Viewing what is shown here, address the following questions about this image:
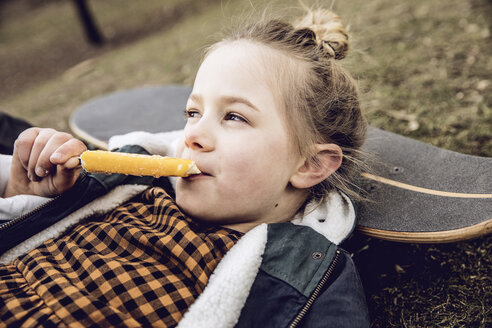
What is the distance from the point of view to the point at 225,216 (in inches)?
59.8

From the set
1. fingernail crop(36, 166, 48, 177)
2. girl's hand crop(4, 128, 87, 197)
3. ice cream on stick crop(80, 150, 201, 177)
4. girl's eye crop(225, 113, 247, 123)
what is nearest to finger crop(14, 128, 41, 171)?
girl's hand crop(4, 128, 87, 197)

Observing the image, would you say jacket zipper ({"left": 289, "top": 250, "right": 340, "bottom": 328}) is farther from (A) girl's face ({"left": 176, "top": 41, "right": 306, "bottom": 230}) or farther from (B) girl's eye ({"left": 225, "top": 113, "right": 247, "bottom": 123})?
(B) girl's eye ({"left": 225, "top": 113, "right": 247, "bottom": 123})

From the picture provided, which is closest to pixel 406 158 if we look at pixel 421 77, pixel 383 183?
pixel 383 183

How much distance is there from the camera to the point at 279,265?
4.66 ft

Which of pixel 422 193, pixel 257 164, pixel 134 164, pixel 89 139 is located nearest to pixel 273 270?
pixel 257 164

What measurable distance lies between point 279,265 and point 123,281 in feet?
1.78

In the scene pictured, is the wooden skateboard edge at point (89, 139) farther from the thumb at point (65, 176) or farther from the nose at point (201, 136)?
the nose at point (201, 136)

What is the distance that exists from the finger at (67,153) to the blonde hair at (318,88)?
71cm

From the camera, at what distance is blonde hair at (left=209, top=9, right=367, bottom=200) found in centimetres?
159

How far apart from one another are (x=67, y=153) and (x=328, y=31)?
124 centimetres

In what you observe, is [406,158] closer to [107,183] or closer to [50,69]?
[107,183]

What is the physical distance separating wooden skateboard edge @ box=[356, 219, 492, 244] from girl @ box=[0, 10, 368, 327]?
0.17m

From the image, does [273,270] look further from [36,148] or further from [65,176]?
[36,148]

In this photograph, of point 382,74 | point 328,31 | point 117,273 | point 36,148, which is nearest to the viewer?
point 117,273
